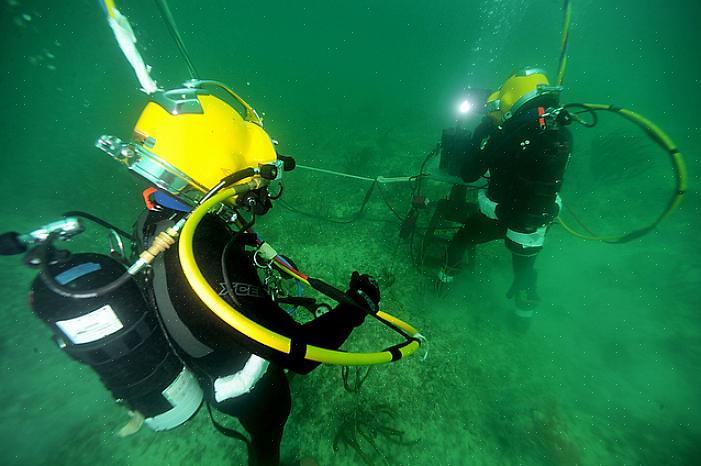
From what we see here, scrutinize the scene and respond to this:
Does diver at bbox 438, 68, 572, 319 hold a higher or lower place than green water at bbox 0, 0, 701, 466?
higher

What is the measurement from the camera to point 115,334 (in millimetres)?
1309

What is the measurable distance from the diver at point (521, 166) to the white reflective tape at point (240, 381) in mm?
3201

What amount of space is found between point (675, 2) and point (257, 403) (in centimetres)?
4487

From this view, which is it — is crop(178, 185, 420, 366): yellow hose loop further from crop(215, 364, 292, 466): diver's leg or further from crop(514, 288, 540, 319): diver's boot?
crop(514, 288, 540, 319): diver's boot

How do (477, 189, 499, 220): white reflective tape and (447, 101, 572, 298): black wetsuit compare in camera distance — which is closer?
(447, 101, 572, 298): black wetsuit

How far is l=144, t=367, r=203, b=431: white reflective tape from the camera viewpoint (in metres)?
1.60

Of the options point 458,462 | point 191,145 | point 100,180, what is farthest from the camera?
point 100,180

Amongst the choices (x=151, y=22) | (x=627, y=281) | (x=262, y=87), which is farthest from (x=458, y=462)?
(x=151, y=22)

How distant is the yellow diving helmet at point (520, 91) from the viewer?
3055mm

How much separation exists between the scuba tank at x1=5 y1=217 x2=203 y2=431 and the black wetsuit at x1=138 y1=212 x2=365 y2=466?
0.11m

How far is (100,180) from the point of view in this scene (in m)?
8.87

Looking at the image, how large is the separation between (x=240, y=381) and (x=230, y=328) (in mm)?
802

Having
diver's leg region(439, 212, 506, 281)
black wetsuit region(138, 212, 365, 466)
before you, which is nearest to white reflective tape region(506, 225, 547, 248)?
diver's leg region(439, 212, 506, 281)

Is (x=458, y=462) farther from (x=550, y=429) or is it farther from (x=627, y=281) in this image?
(x=627, y=281)
